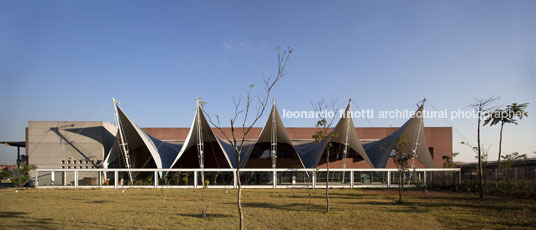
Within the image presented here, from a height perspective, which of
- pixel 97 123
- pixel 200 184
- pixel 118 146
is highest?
pixel 97 123

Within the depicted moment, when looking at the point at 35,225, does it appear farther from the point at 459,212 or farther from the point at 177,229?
the point at 459,212

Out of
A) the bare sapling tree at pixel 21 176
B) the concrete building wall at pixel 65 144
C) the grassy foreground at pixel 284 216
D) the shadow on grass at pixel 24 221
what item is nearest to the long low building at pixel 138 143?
the concrete building wall at pixel 65 144

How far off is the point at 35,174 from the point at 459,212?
104ft

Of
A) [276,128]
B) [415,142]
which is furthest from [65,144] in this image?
[415,142]

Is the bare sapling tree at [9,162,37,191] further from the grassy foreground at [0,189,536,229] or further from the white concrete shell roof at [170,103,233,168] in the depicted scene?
the grassy foreground at [0,189,536,229]

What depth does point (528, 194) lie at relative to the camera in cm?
1991

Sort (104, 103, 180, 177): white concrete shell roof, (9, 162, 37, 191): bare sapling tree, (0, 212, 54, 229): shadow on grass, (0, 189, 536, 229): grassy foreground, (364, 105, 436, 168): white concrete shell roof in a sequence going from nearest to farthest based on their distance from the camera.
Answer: (0, 212, 54, 229): shadow on grass
(0, 189, 536, 229): grassy foreground
(9, 162, 37, 191): bare sapling tree
(104, 103, 180, 177): white concrete shell roof
(364, 105, 436, 168): white concrete shell roof

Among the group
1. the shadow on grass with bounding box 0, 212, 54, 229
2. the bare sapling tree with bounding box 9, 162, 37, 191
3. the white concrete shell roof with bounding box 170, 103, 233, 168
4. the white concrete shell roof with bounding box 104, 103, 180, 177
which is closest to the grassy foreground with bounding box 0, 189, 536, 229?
the shadow on grass with bounding box 0, 212, 54, 229

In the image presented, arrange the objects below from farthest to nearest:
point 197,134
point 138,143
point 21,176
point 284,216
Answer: point 138,143 → point 197,134 → point 21,176 → point 284,216

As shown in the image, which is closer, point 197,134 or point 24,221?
point 24,221

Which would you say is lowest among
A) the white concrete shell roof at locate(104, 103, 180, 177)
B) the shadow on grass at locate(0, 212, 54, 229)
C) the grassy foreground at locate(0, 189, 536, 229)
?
the grassy foreground at locate(0, 189, 536, 229)

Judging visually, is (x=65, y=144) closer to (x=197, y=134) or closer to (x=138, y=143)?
(x=138, y=143)

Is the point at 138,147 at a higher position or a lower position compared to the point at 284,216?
higher

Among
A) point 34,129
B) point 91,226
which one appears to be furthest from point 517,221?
point 34,129
